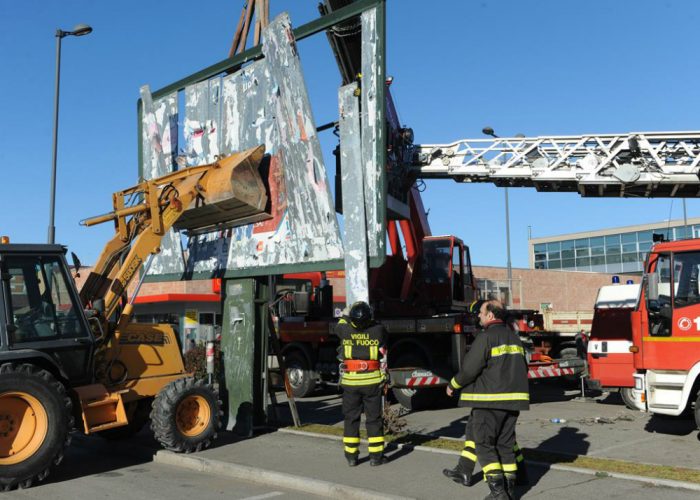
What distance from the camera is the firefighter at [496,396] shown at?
6.37m

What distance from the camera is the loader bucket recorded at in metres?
10.4

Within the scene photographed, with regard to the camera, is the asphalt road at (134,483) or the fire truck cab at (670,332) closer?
the asphalt road at (134,483)

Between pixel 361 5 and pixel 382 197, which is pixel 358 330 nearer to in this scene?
pixel 382 197

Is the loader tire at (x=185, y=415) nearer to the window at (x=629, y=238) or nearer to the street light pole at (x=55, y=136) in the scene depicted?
the street light pole at (x=55, y=136)

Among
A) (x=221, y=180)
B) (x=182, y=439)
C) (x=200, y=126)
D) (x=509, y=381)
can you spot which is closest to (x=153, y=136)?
(x=200, y=126)

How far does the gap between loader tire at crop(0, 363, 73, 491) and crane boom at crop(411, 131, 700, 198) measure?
10.5 meters

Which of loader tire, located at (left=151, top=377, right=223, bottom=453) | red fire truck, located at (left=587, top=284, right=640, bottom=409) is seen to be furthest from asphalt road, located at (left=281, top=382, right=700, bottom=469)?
loader tire, located at (left=151, top=377, right=223, bottom=453)

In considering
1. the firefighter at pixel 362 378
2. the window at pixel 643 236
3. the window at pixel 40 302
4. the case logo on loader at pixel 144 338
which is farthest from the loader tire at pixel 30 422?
the window at pixel 643 236

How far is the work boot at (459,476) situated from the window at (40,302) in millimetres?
4659

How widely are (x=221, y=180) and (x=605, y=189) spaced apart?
9160 mm

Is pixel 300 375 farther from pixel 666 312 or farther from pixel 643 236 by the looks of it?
pixel 643 236

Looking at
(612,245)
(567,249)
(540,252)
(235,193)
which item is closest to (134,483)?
(235,193)

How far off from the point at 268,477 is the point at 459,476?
209cm

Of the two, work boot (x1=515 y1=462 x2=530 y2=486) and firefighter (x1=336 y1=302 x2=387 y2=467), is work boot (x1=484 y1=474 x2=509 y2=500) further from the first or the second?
firefighter (x1=336 y1=302 x2=387 y2=467)
